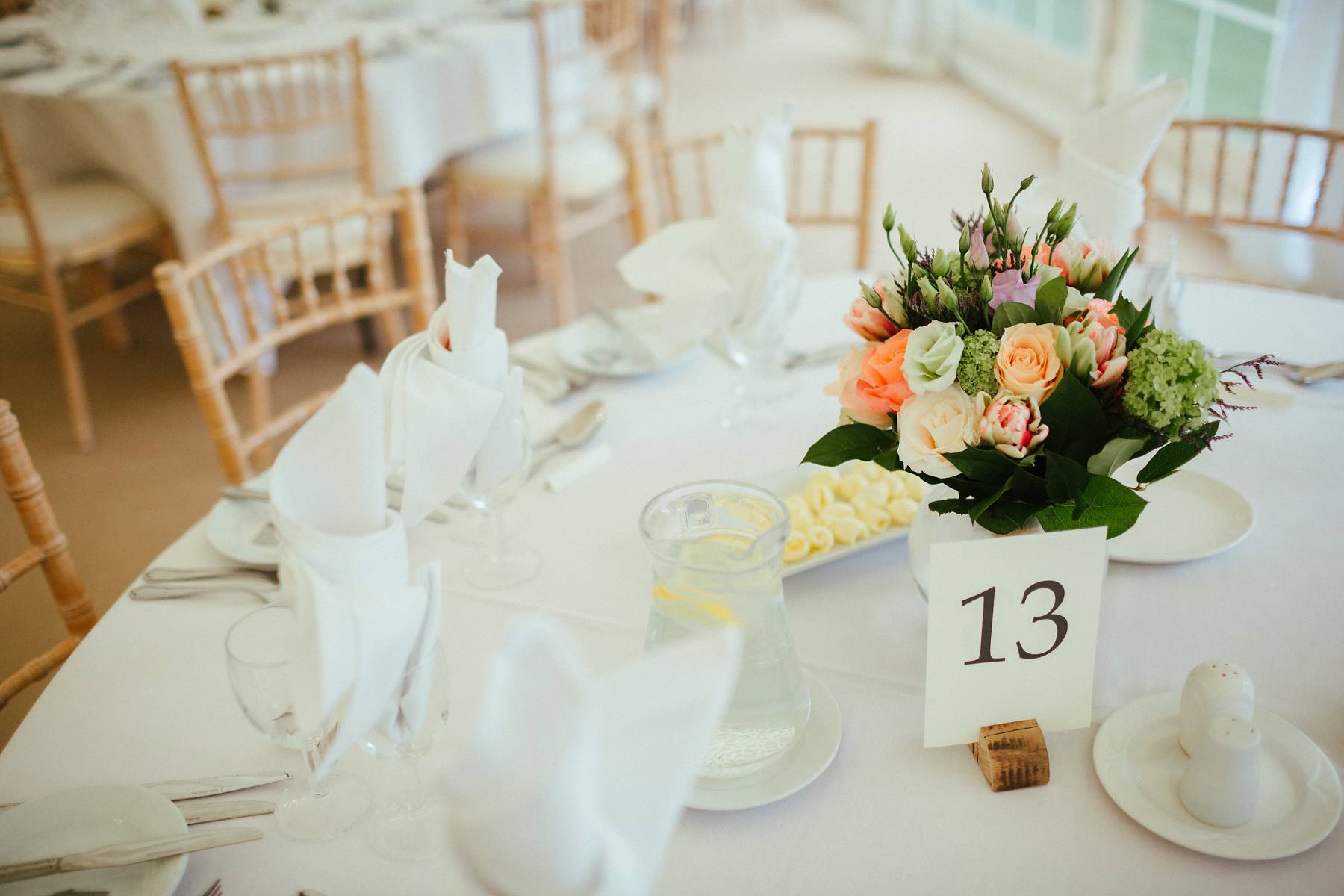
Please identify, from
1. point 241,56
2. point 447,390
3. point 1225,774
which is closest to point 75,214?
point 241,56

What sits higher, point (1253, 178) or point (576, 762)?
point (576, 762)

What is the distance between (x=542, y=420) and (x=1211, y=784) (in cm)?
86

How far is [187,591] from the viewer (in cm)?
103

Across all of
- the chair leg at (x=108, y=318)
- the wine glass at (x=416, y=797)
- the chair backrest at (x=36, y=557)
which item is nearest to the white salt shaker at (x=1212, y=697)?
the wine glass at (x=416, y=797)

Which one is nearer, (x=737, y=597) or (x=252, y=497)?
(x=737, y=597)

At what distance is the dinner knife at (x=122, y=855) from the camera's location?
0.72 meters

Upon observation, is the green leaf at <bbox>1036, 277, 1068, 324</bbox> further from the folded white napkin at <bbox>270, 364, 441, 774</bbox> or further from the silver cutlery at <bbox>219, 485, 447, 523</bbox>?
the silver cutlery at <bbox>219, 485, 447, 523</bbox>

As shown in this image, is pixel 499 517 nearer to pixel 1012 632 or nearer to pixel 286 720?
pixel 286 720

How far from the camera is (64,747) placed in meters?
0.86

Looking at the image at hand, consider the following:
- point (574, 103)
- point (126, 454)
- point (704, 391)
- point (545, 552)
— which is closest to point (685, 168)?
point (574, 103)

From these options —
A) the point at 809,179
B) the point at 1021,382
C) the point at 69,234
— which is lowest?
the point at 809,179

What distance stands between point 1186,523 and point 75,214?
113 inches

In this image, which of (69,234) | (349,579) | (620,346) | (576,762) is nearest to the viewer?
(576,762)

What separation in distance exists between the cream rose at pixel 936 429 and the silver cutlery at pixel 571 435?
0.56m
